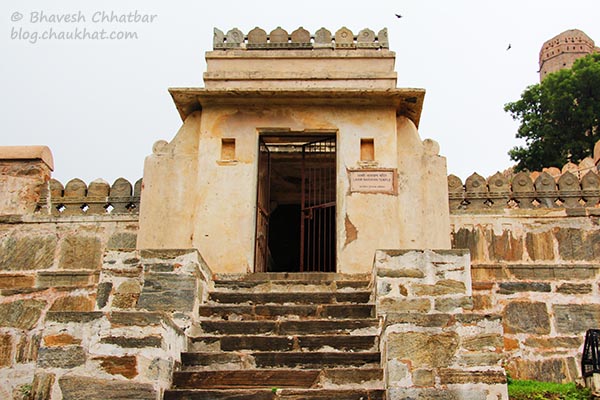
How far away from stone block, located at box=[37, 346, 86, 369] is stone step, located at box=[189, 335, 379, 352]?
1.13 metres

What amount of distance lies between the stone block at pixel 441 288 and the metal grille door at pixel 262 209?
2.98 m

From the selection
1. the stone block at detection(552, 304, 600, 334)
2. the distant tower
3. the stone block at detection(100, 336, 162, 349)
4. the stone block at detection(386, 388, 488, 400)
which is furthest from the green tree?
the stone block at detection(100, 336, 162, 349)

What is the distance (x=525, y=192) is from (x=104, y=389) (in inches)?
270

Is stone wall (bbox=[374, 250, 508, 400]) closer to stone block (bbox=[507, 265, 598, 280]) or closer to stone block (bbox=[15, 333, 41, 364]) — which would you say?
stone block (bbox=[507, 265, 598, 280])

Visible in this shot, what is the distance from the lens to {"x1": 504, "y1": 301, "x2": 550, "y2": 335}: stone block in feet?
31.0

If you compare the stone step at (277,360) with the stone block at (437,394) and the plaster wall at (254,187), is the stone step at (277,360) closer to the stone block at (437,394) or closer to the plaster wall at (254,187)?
the stone block at (437,394)

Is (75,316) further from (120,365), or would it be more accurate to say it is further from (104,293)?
(104,293)

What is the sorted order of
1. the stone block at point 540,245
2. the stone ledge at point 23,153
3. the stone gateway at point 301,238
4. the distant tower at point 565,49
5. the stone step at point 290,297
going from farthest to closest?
the distant tower at point 565,49 < the stone ledge at point 23,153 < the stone block at point 540,245 < the stone step at point 290,297 < the stone gateway at point 301,238

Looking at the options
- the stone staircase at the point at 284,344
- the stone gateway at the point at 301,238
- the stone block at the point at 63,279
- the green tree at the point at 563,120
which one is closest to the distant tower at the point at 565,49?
the green tree at the point at 563,120

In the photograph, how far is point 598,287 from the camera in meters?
9.62

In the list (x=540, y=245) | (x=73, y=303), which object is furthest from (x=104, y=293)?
(x=540, y=245)

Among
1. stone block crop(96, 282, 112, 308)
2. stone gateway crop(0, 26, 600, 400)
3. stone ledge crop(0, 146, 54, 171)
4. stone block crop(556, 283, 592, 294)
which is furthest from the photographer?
stone ledge crop(0, 146, 54, 171)

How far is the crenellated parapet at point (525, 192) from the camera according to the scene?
10156 mm

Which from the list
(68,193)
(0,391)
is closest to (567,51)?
(68,193)
